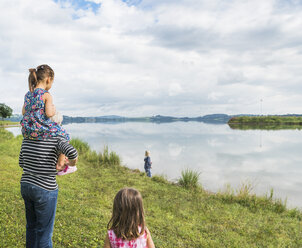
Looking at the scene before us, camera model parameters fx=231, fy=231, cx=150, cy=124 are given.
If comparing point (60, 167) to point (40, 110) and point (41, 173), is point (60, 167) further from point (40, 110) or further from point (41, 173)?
point (40, 110)

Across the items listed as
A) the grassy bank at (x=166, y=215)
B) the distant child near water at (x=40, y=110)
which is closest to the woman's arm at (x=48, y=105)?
the distant child near water at (x=40, y=110)

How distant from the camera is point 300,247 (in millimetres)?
4809

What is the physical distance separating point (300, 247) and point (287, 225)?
1279mm

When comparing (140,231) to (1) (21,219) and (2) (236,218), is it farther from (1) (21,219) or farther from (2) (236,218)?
(2) (236,218)

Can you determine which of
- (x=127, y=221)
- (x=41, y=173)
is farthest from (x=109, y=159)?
(x=127, y=221)

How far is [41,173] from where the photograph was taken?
219cm

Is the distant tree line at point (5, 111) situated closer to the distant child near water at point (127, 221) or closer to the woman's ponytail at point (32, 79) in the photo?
the woman's ponytail at point (32, 79)

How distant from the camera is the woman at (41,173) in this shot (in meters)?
2.18

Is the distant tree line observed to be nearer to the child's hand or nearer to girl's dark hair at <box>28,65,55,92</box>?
girl's dark hair at <box>28,65,55,92</box>

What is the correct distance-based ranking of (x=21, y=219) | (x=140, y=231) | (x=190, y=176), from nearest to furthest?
(x=140, y=231)
(x=21, y=219)
(x=190, y=176)

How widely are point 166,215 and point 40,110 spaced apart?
15.5 feet

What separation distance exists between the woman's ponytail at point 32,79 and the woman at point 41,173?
54 centimetres

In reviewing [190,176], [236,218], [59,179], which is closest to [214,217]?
[236,218]

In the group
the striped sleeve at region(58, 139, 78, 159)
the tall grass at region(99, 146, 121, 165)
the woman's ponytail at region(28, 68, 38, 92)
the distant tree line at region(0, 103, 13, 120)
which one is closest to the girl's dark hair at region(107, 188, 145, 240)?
the striped sleeve at region(58, 139, 78, 159)
